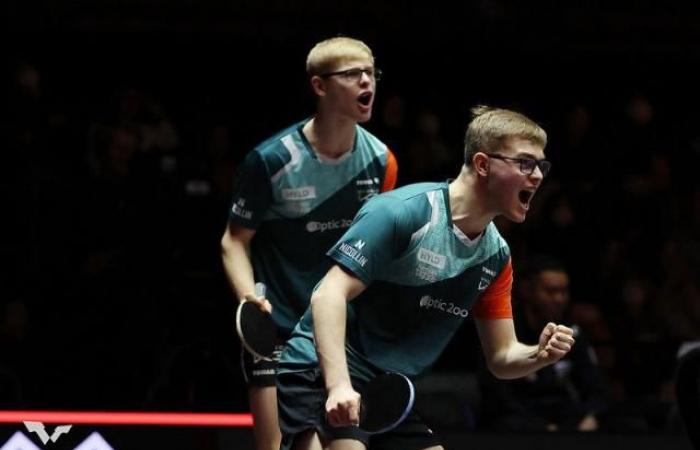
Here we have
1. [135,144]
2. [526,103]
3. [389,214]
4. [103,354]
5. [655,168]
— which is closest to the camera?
[389,214]

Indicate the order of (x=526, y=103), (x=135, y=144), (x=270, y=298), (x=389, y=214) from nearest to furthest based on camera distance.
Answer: (x=389, y=214) → (x=270, y=298) → (x=135, y=144) → (x=526, y=103)

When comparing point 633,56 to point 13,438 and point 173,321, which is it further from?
point 13,438

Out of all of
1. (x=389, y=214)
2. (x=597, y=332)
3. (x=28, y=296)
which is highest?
(x=389, y=214)

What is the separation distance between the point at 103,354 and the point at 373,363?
12.7 feet

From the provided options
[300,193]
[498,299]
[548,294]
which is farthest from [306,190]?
[548,294]

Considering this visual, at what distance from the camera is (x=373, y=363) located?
13.0 ft

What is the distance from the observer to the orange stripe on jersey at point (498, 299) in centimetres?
423

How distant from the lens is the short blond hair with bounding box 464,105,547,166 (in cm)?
398

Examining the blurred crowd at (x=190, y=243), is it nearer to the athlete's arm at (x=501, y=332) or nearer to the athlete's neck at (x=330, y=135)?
the athlete's neck at (x=330, y=135)

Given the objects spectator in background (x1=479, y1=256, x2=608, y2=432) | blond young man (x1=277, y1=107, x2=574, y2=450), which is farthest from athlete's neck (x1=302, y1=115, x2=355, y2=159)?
spectator in background (x1=479, y1=256, x2=608, y2=432)

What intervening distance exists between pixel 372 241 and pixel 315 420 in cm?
55

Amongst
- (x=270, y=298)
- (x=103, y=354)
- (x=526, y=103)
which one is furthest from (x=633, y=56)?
(x=270, y=298)

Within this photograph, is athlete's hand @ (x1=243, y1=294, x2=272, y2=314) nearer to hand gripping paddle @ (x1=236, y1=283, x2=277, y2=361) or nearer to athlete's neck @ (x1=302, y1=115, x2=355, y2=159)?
hand gripping paddle @ (x1=236, y1=283, x2=277, y2=361)

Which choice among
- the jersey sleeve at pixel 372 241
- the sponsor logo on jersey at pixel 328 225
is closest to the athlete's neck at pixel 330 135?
the sponsor logo on jersey at pixel 328 225
